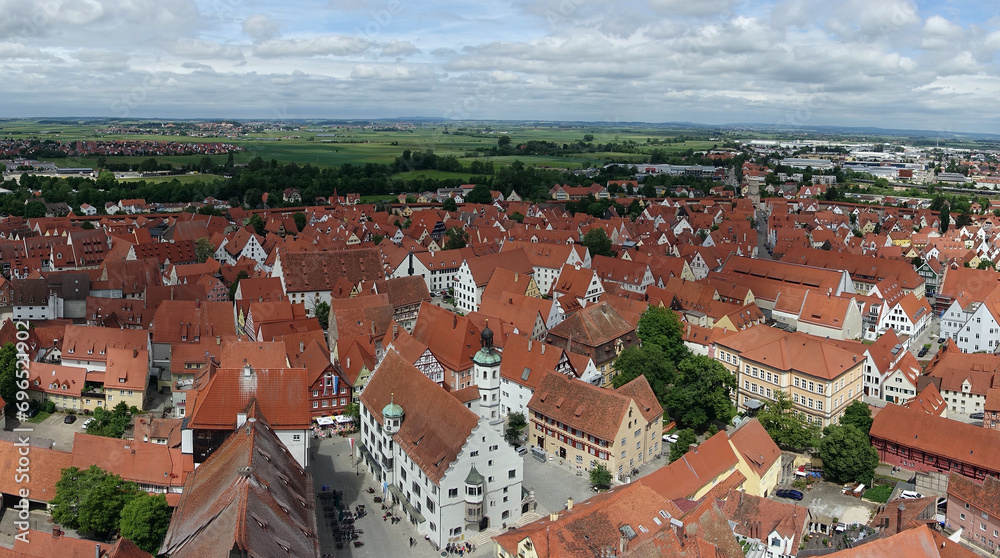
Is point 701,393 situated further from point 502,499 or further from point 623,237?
point 623,237

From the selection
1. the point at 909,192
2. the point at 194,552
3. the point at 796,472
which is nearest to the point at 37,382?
Result: the point at 194,552

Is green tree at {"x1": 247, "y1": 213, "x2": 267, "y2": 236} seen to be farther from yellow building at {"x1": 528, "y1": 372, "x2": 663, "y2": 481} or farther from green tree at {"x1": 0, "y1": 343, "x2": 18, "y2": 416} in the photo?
yellow building at {"x1": 528, "y1": 372, "x2": 663, "y2": 481}

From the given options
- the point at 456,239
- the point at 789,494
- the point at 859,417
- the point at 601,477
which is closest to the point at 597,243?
the point at 456,239

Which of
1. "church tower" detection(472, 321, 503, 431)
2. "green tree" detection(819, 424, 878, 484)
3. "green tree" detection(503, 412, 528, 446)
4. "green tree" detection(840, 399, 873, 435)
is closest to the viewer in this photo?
"green tree" detection(819, 424, 878, 484)

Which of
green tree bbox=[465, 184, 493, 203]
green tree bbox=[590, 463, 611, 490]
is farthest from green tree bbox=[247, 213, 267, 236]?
green tree bbox=[590, 463, 611, 490]

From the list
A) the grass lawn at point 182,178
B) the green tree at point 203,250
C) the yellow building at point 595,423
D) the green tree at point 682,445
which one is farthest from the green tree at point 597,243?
the grass lawn at point 182,178

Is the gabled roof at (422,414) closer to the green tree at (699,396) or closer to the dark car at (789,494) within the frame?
the green tree at (699,396)
